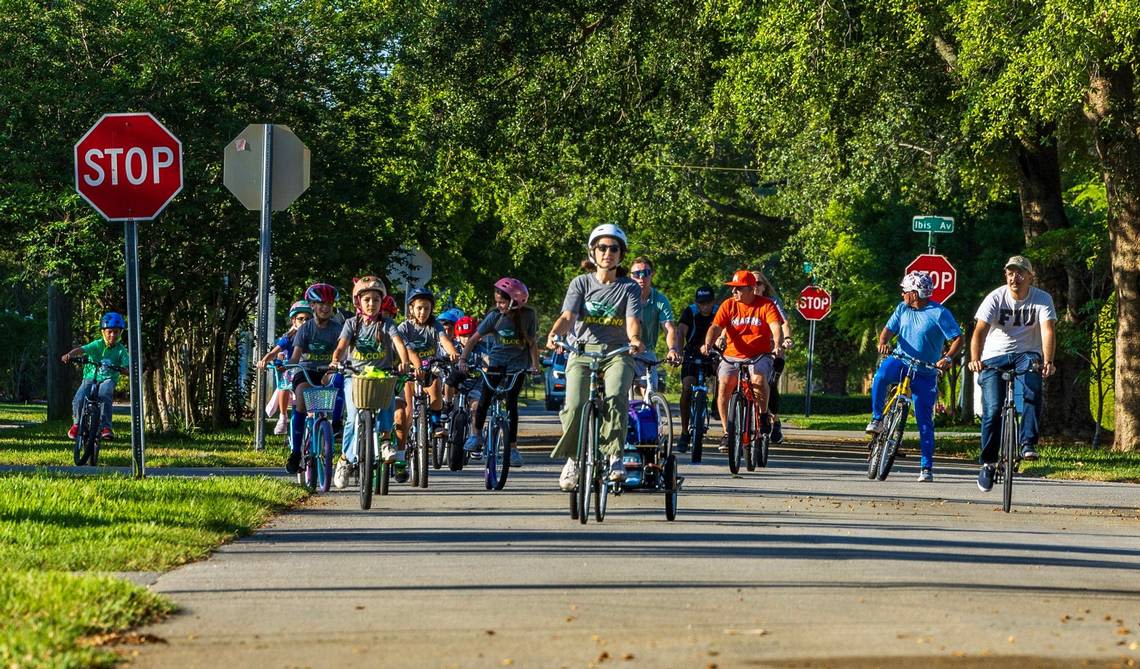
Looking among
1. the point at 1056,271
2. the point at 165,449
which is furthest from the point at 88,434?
the point at 1056,271

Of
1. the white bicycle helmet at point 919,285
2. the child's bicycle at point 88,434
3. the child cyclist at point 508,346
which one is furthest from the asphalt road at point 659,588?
the child's bicycle at point 88,434

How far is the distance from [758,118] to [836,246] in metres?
18.2

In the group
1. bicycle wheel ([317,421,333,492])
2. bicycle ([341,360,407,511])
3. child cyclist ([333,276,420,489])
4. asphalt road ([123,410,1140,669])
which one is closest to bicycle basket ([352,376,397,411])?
bicycle ([341,360,407,511])

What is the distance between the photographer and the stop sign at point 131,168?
49.0 ft

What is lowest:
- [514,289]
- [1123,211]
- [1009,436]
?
[1009,436]

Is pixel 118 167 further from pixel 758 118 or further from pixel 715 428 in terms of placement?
pixel 715 428

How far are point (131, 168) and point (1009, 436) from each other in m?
6.94

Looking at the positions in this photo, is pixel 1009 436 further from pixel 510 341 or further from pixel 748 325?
pixel 510 341

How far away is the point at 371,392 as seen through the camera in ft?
44.9

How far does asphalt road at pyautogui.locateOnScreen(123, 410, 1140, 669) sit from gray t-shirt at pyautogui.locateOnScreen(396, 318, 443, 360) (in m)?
2.99

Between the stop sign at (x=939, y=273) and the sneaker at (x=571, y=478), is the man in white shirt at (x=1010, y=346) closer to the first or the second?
the sneaker at (x=571, y=478)

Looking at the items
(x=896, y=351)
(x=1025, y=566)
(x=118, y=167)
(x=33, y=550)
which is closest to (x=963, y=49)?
(x=896, y=351)

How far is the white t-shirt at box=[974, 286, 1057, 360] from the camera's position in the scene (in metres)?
15.5

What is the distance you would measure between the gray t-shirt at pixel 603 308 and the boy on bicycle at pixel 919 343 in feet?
17.0
